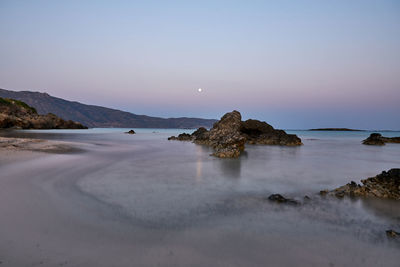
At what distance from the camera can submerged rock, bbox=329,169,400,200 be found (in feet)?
22.2

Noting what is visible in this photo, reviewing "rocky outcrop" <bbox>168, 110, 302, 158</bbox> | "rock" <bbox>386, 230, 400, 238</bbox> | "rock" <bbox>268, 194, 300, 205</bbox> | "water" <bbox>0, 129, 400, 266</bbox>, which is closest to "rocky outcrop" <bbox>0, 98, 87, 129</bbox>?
"rocky outcrop" <bbox>168, 110, 302, 158</bbox>

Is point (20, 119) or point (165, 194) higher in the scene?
point (20, 119)

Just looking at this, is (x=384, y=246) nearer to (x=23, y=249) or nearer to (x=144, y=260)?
(x=144, y=260)

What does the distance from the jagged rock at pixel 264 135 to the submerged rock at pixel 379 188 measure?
2311 centimetres

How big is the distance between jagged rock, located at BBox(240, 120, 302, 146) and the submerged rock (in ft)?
75.8

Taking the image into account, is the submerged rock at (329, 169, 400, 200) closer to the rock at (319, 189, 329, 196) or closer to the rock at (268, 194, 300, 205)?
the rock at (319, 189, 329, 196)

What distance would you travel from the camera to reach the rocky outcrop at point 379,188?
267 inches

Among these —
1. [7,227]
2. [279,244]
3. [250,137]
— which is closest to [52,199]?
[7,227]

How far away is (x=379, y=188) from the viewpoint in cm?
697

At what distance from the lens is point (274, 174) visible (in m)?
10.5

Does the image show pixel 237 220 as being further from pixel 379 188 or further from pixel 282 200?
pixel 379 188

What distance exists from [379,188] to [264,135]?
25.4 metres

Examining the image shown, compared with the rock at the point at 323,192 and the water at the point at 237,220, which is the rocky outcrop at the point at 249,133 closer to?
the water at the point at 237,220

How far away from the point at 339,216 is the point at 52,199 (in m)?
7.53
